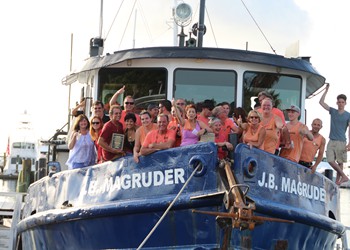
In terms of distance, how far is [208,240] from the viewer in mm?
9539

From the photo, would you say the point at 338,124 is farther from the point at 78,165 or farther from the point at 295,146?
the point at 78,165

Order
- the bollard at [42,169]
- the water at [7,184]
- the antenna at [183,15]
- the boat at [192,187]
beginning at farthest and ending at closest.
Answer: the water at [7,184] < the bollard at [42,169] < the antenna at [183,15] < the boat at [192,187]

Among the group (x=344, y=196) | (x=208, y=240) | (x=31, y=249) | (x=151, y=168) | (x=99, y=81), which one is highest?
(x=99, y=81)

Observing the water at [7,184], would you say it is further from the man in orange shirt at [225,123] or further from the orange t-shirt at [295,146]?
the man in orange shirt at [225,123]

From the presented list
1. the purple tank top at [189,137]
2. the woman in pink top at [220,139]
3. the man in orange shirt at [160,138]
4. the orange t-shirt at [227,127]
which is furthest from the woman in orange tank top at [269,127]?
the man in orange shirt at [160,138]

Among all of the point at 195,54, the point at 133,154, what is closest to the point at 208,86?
the point at 195,54

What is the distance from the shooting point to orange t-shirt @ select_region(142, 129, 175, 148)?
10.1 metres

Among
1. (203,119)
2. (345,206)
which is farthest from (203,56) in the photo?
(345,206)

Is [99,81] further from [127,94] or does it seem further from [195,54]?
[195,54]

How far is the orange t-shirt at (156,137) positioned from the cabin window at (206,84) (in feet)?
7.83

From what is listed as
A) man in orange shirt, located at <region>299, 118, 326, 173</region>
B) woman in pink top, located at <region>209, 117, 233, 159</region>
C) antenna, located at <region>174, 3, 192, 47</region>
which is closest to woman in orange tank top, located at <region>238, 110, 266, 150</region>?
woman in pink top, located at <region>209, 117, 233, 159</region>

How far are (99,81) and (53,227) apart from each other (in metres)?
2.45

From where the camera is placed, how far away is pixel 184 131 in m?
10.1

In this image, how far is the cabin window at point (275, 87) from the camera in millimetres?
12625
